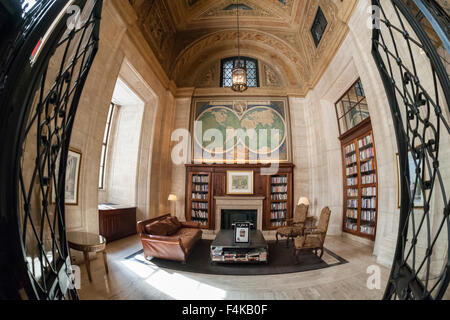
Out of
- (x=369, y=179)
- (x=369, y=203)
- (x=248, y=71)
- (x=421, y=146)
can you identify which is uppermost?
(x=248, y=71)

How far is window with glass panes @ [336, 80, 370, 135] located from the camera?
4961 mm

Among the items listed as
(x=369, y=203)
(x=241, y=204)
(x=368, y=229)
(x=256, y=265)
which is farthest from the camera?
(x=241, y=204)

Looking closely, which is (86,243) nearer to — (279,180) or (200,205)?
(200,205)

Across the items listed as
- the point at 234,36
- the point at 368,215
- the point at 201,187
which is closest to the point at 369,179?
the point at 368,215

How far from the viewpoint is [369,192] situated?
4.58 metres

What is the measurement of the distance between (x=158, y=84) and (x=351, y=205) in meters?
7.29

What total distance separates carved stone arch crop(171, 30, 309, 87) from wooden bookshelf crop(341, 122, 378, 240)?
319cm

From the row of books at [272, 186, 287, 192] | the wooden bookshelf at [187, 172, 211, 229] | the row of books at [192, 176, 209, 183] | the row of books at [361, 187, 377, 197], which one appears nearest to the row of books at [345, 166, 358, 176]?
the row of books at [361, 187, 377, 197]

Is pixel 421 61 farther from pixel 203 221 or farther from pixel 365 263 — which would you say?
pixel 203 221

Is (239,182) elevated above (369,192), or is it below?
above

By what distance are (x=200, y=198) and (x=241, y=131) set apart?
116 inches

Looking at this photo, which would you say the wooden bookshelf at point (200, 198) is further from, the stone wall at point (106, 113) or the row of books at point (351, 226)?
the row of books at point (351, 226)

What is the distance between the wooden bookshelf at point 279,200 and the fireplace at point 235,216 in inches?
20.4

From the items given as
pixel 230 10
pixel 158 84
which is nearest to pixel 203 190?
pixel 158 84
